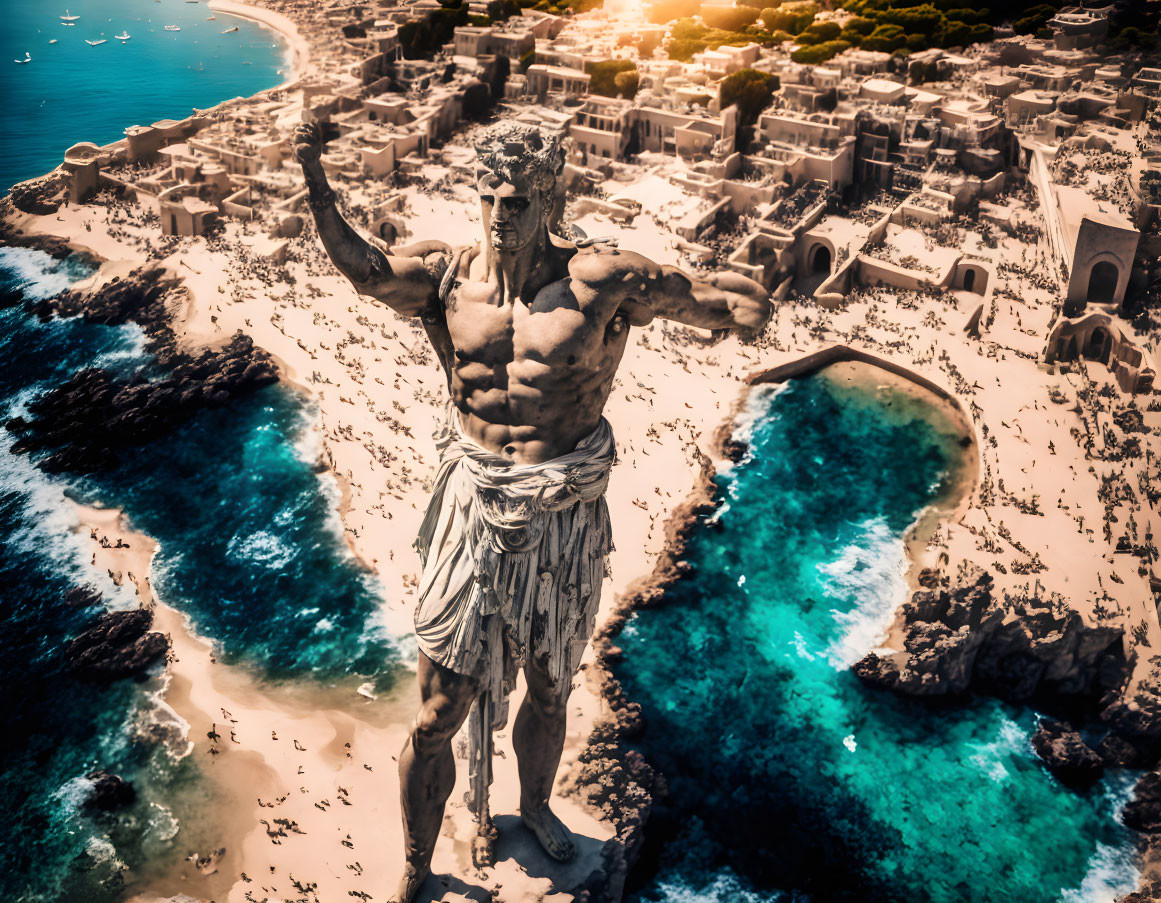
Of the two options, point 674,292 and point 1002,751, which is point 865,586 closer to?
point 1002,751

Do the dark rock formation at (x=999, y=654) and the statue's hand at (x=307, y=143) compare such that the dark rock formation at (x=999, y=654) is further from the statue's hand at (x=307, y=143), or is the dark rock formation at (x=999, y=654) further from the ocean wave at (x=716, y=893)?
the statue's hand at (x=307, y=143)

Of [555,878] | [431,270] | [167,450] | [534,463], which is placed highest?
[431,270]

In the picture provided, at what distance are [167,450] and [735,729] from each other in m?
18.6

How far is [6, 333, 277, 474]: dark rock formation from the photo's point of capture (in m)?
30.5

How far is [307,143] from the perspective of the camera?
8.36 m

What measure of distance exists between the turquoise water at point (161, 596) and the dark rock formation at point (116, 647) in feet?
1.18

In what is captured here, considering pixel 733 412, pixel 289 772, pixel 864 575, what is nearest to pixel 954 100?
pixel 733 412

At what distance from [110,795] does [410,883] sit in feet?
32.5

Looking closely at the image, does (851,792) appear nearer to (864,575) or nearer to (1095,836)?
(1095,836)

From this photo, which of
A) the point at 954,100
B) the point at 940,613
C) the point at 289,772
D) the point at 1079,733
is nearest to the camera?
the point at 289,772

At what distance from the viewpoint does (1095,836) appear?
64.2 feet

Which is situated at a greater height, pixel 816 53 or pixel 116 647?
pixel 816 53

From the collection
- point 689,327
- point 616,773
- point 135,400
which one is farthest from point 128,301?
point 616,773

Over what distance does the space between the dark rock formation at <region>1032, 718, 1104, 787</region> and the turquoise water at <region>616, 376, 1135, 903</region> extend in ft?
0.82
